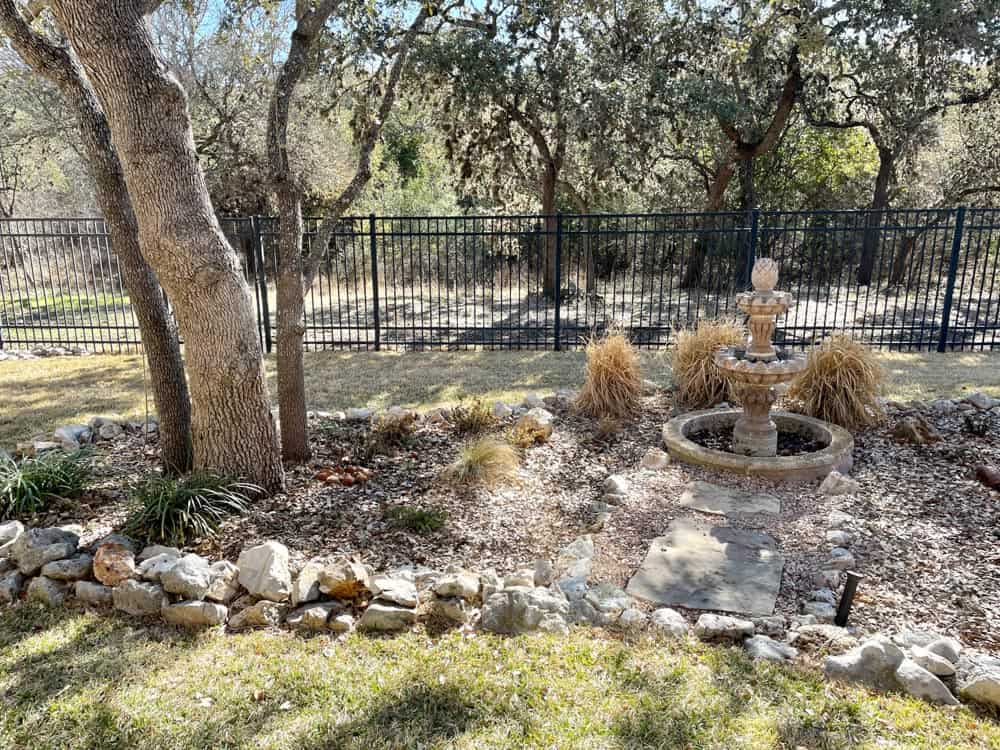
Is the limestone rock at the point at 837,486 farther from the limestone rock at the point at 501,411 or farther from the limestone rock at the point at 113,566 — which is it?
the limestone rock at the point at 113,566

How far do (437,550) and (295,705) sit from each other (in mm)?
1302

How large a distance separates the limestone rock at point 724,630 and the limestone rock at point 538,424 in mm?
2480

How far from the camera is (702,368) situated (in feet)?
19.4

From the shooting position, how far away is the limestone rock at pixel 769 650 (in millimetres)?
2709

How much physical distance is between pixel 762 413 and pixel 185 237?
3.81 metres

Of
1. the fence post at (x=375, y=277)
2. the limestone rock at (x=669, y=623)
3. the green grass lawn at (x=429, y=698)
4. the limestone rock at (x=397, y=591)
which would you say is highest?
the fence post at (x=375, y=277)

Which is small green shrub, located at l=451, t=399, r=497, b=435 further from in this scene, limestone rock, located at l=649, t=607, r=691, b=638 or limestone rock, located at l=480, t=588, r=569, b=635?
limestone rock, located at l=649, t=607, r=691, b=638

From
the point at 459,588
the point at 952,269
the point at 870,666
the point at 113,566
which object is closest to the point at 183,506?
the point at 113,566

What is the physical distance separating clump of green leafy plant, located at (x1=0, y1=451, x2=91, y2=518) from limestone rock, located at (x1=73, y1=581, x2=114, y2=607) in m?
1.03

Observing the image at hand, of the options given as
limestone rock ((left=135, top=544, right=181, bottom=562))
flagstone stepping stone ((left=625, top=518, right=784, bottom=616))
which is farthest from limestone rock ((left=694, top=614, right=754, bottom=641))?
limestone rock ((left=135, top=544, right=181, bottom=562))

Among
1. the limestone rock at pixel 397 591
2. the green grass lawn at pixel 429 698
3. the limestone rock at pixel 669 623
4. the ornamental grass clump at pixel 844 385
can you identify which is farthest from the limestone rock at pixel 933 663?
the ornamental grass clump at pixel 844 385

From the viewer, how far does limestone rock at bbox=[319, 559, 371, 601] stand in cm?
308

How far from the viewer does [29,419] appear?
620 centimetres

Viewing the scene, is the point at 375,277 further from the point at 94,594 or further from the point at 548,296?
the point at 94,594
